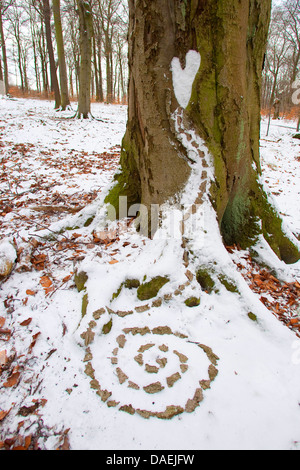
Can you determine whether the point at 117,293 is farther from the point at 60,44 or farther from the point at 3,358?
the point at 60,44

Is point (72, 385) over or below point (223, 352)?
below

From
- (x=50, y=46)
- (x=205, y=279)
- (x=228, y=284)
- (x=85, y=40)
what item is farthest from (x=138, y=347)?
(x=50, y=46)

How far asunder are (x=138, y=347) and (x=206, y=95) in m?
2.15

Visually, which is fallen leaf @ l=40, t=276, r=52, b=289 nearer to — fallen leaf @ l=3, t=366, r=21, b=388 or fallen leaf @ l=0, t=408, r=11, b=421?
fallen leaf @ l=3, t=366, r=21, b=388

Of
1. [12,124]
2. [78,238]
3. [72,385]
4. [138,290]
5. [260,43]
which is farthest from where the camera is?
[12,124]

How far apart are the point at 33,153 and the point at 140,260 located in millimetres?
5911

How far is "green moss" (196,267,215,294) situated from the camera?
2009mm

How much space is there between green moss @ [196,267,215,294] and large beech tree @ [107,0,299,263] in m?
0.69

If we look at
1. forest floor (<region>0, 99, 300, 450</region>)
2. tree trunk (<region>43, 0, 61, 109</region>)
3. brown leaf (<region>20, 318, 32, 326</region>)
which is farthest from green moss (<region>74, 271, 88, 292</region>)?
tree trunk (<region>43, 0, 61, 109</region>)

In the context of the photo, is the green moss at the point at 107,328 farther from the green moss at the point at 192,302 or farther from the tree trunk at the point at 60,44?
the tree trunk at the point at 60,44

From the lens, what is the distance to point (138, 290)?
6.57 feet
